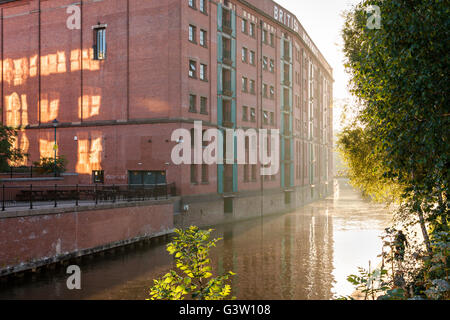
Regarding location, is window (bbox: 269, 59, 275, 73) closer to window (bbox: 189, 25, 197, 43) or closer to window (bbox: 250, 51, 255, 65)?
window (bbox: 250, 51, 255, 65)

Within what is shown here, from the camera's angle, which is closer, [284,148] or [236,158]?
[236,158]

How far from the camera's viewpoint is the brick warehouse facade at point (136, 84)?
112ft

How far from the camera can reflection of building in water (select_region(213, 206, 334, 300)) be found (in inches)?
704

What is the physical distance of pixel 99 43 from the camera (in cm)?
3684

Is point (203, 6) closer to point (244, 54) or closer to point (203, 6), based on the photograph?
point (203, 6)

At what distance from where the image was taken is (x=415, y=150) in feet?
29.6

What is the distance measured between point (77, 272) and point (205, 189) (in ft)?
57.6

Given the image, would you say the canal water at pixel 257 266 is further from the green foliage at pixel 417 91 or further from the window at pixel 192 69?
the window at pixel 192 69

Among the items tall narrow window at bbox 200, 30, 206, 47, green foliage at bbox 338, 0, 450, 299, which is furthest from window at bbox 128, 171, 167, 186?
green foliage at bbox 338, 0, 450, 299

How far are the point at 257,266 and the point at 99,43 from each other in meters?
25.8
